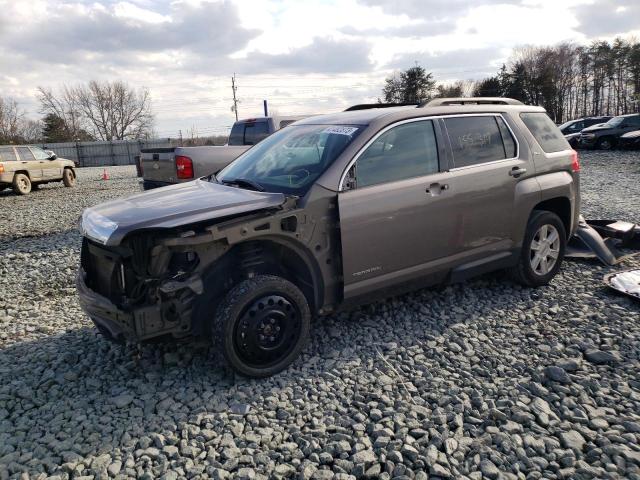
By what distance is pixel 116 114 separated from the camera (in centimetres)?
6419

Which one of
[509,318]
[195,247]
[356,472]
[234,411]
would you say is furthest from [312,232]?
[509,318]

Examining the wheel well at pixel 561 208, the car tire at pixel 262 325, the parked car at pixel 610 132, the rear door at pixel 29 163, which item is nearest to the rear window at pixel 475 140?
the wheel well at pixel 561 208

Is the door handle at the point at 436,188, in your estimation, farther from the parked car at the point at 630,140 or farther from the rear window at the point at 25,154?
the parked car at the point at 630,140

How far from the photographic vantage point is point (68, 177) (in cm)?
1820

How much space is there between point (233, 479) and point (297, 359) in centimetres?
128

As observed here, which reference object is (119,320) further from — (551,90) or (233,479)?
(551,90)

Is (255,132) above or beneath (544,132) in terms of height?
above

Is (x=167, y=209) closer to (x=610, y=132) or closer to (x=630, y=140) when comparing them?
(x=630, y=140)

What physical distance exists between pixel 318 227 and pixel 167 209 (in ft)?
3.55

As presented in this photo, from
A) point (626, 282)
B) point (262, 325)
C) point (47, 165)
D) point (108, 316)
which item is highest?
point (47, 165)

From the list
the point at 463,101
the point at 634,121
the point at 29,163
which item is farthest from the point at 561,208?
the point at 634,121

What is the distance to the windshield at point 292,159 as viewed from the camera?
371 cm

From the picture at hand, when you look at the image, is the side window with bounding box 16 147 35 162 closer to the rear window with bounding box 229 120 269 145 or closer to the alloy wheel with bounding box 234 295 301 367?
the rear window with bounding box 229 120 269 145

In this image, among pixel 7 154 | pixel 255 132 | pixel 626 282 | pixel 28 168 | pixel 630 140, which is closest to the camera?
pixel 626 282
